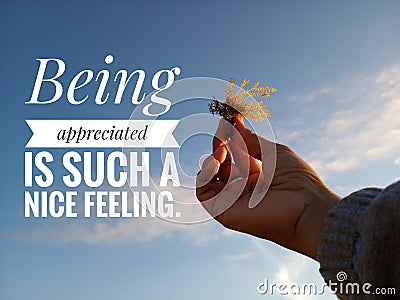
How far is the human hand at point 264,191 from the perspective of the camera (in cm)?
272

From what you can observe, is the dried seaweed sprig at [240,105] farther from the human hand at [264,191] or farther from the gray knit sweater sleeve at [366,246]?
the gray knit sweater sleeve at [366,246]

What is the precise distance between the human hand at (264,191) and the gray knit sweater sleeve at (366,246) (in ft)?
2.01

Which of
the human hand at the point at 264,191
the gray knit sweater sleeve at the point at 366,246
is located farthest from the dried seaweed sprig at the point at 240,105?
the gray knit sweater sleeve at the point at 366,246

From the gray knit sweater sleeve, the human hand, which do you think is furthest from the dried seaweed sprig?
the gray knit sweater sleeve

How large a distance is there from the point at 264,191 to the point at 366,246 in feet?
4.45

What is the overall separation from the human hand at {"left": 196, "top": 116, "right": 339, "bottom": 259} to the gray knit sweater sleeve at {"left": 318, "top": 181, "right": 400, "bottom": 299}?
61cm

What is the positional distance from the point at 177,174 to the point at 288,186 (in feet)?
4.43

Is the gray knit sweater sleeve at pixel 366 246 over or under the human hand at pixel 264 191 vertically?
under

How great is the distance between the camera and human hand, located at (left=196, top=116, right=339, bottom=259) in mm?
2721

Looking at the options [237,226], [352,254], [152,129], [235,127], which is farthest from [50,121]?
[352,254]

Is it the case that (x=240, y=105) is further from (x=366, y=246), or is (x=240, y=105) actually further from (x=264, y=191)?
(x=366, y=246)

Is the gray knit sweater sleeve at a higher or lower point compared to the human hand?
lower

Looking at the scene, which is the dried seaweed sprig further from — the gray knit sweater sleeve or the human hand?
the gray knit sweater sleeve

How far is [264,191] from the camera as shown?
116 inches
